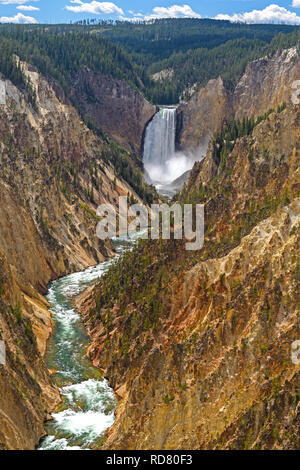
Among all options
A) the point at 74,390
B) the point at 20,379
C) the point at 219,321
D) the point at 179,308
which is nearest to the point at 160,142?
the point at 179,308

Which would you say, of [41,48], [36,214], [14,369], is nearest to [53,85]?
[41,48]

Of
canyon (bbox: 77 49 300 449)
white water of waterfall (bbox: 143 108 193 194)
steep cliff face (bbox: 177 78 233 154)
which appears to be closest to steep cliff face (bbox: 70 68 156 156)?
white water of waterfall (bbox: 143 108 193 194)

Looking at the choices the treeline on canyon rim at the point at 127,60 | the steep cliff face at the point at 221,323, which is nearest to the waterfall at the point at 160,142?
the treeline on canyon rim at the point at 127,60

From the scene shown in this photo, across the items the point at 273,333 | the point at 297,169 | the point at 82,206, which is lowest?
the point at 82,206

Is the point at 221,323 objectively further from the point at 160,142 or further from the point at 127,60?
the point at 127,60

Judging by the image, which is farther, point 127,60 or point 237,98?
point 127,60

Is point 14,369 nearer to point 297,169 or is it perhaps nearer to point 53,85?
point 297,169
